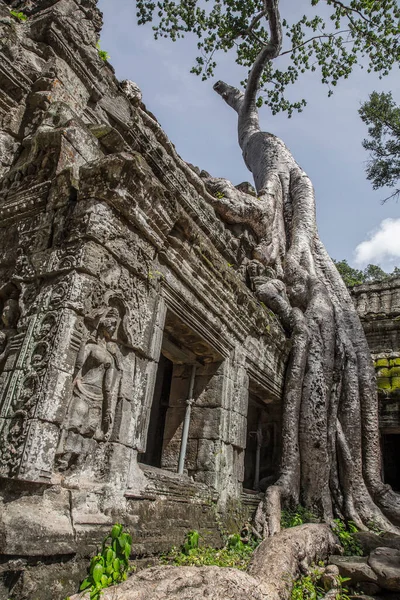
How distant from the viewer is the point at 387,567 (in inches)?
146

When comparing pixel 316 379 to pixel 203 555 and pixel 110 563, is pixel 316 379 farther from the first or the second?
pixel 110 563

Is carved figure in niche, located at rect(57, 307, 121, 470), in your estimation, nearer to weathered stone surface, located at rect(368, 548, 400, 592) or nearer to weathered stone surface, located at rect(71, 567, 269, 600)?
weathered stone surface, located at rect(71, 567, 269, 600)

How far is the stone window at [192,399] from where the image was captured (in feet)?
15.3

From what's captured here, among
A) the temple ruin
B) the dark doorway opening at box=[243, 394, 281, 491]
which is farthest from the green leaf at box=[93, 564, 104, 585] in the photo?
the dark doorway opening at box=[243, 394, 281, 491]

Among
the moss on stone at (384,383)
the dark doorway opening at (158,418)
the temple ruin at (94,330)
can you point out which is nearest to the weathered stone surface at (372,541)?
the temple ruin at (94,330)

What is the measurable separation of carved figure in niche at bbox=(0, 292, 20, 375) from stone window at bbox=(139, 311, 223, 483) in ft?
4.94

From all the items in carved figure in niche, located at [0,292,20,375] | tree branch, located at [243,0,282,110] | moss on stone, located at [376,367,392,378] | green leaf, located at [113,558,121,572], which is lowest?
green leaf, located at [113,558,121,572]

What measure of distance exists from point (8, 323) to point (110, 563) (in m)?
1.76

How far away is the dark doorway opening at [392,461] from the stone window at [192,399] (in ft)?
20.9

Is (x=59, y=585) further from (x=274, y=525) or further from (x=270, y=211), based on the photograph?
(x=270, y=211)

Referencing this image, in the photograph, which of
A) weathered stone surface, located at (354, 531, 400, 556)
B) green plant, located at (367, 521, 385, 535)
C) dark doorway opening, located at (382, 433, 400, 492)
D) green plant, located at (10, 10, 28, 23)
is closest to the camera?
weathered stone surface, located at (354, 531, 400, 556)

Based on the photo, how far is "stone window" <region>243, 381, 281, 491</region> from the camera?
21.6 feet

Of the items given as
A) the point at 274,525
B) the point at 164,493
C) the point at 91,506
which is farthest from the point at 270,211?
the point at 91,506

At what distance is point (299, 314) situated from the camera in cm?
722
